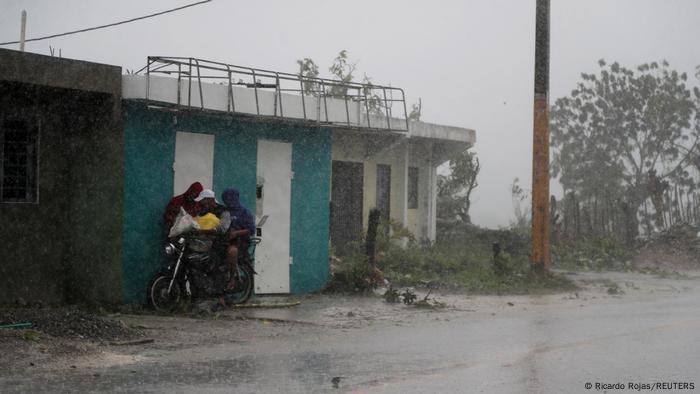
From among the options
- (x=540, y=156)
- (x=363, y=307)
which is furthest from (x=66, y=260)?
(x=540, y=156)

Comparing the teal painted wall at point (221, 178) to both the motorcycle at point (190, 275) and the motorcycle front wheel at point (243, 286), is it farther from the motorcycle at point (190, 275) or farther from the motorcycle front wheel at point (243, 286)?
the motorcycle front wheel at point (243, 286)

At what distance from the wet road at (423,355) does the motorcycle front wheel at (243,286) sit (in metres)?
0.60

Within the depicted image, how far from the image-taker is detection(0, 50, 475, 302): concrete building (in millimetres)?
13398

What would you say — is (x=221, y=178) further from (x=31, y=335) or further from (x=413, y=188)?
(x=413, y=188)

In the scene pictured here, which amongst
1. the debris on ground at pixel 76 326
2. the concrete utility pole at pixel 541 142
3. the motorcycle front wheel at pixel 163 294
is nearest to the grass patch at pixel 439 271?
the concrete utility pole at pixel 541 142

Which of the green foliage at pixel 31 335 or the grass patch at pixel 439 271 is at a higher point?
the grass patch at pixel 439 271

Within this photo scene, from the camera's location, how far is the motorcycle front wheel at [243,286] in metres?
13.6

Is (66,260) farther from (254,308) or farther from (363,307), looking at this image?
(363,307)

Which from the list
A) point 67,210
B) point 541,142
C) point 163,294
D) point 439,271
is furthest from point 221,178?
point 439,271

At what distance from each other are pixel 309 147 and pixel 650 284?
Result: 26.9 ft

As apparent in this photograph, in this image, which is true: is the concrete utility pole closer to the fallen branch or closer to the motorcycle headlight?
the motorcycle headlight

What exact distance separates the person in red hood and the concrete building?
11.8 inches

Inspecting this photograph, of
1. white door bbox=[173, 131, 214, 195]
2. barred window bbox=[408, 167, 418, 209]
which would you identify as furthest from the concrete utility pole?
barred window bbox=[408, 167, 418, 209]

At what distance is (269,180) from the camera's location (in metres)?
15.7
